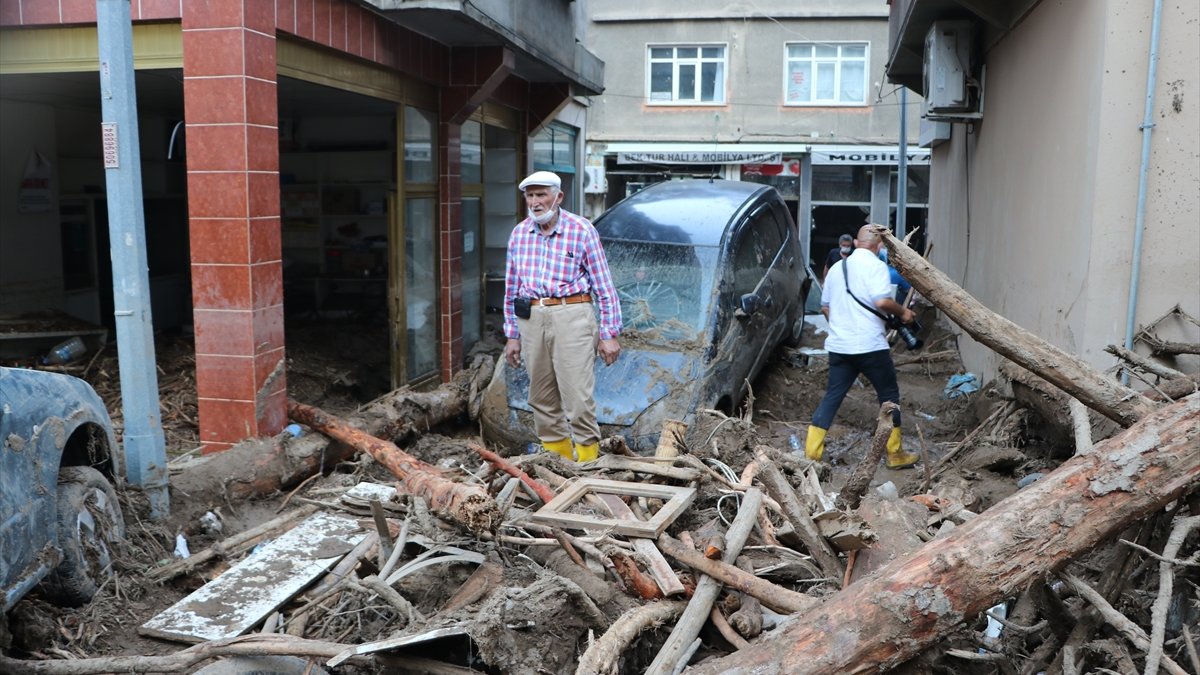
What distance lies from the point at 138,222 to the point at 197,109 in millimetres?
1109

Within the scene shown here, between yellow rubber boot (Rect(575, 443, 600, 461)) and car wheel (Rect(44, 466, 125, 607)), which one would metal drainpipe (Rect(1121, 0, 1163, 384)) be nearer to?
yellow rubber boot (Rect(575, 443, 600, 461))

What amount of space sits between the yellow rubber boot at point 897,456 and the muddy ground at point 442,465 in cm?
8

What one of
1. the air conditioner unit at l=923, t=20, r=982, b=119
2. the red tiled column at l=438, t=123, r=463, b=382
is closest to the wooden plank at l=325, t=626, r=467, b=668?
the red tiled column at l=438, t=123, r=463, b=382

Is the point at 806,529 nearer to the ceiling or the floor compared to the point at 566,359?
nearer to the floor

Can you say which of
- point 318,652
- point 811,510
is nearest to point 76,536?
point 318,652

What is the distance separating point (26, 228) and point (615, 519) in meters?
7.06

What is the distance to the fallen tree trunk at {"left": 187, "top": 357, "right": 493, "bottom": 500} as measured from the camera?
19.1ft

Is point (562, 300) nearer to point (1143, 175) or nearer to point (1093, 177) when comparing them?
point (1093, 177)

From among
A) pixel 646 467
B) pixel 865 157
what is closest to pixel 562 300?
pixel 646 467

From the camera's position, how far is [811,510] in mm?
4242

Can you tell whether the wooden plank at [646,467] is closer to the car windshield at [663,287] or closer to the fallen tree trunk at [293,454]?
the fallen tree trunk at [293,454]

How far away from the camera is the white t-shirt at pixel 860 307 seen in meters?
6.99

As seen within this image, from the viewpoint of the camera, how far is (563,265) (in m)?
6.04

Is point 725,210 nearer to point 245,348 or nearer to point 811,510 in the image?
point 245,348
